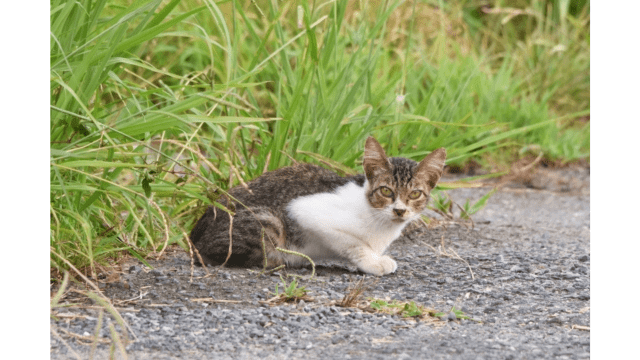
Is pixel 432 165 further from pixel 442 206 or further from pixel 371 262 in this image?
pixel 442 206

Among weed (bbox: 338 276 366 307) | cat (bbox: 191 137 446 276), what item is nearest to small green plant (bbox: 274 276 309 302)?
weed (bbox: 338 276 366 307)

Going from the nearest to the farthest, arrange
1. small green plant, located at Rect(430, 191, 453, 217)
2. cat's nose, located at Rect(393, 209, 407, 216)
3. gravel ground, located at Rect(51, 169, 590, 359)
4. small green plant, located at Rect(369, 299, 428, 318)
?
gravel ground, located at Rect(51, 169, 590, 359), small green plant, located at Rect(369, 299, 428, 318), cat's nose, located at Rect(393, 209, 407, 216), small green plant, located at Rect(430, 191, 453, 217)

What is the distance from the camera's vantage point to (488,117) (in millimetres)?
5395

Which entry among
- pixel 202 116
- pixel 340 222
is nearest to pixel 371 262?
pixel 340 222

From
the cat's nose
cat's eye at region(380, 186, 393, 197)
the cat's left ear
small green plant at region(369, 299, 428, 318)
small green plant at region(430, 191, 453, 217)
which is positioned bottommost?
small green plant at region(430, 191, 453, 217)

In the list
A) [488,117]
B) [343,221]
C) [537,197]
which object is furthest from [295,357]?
[488,117]

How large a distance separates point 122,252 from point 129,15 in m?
0.97

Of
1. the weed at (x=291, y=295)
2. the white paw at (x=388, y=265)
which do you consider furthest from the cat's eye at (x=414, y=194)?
the weed at (x=291, y=295)

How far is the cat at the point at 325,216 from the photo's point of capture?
9.32ft

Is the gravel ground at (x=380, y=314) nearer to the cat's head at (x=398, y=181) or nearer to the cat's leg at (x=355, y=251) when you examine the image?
the cat's leg at (x=355, y=251)

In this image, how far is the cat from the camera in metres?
2.84

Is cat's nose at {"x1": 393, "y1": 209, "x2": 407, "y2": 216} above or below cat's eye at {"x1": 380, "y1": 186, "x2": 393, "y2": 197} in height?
below

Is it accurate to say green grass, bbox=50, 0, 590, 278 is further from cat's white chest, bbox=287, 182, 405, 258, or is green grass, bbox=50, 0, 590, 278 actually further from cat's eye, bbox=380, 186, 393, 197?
cat's eye, bbox=380, 186, 393, 197

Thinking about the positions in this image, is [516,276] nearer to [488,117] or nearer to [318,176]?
[318,176]
